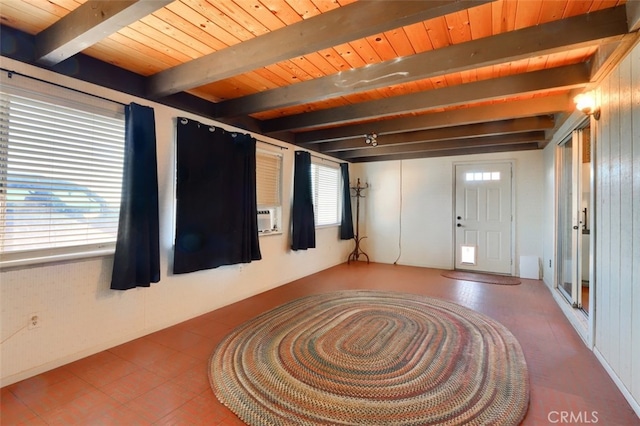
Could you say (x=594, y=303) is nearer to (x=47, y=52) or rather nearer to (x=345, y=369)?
(x=345, y=369)

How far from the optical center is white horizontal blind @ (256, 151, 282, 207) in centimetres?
417

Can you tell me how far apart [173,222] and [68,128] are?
3.77ft

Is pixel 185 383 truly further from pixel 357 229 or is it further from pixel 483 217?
pixel 483 217

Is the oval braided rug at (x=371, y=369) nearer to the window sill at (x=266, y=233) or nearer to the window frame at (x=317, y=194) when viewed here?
the window sill at (x=266, y=233)

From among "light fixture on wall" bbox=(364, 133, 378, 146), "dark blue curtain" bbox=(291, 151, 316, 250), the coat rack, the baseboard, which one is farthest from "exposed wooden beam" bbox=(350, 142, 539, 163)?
the baseboard

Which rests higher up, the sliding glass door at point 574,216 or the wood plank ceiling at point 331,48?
the wood plank ceiling at point 331,48

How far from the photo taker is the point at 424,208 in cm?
607

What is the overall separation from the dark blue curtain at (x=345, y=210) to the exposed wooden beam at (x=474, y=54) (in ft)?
10.9

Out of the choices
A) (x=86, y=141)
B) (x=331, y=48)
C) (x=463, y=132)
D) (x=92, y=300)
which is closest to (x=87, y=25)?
(x=86, y=141)

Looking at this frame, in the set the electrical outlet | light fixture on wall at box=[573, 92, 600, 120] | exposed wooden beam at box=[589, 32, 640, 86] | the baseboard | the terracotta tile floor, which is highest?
exposed wooden beam at box=[589, 32, 640, 86]

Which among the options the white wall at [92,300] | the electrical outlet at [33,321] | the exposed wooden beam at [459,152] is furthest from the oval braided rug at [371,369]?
the exposed wooden beam at [459,152]

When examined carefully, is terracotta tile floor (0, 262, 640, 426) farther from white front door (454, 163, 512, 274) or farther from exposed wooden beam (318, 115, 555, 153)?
exposed wooden beam (318, 115, 555, 153)

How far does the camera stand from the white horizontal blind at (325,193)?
17.9 ft

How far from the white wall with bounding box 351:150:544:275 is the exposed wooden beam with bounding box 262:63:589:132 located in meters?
3.09
